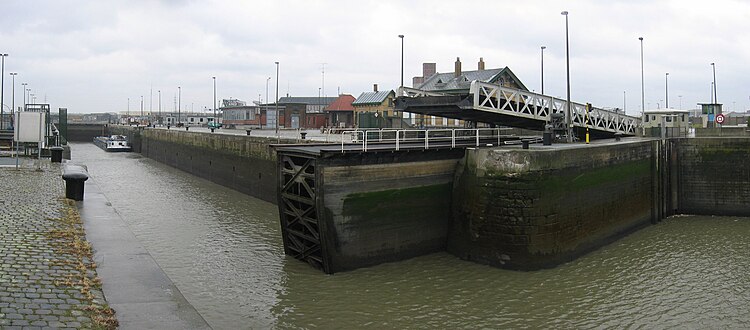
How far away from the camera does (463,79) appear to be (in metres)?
60.6

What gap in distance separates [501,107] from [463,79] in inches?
1278

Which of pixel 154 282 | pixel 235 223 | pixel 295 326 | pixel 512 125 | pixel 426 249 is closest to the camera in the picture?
pixel 154 282

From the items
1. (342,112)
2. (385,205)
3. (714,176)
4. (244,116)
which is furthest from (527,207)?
(244,116)

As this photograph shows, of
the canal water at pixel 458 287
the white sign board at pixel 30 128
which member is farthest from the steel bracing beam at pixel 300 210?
the white sign board at pixel 30 128

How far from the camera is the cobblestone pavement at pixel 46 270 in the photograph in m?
11.1

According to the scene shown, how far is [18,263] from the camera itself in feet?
46.5

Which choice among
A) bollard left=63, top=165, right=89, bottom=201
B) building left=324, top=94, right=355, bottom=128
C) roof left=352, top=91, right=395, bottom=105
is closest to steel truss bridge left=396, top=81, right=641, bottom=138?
bollard left=63, top=165, right=89, bottom=201

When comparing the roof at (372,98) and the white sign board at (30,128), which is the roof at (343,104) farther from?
the white sign board at (30,128)

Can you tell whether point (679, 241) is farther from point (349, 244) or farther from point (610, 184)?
point (349, 244)

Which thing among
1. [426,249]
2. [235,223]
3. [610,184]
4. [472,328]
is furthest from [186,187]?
[472,328]

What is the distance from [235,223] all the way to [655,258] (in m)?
19.0

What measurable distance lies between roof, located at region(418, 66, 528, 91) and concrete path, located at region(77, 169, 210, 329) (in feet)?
133

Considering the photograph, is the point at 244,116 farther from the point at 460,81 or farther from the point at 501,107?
the point at 501,107

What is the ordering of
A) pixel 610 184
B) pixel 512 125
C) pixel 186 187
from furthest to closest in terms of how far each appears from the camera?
pixel 186 187, pixel 512 125, pixel 610 184
